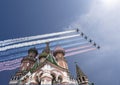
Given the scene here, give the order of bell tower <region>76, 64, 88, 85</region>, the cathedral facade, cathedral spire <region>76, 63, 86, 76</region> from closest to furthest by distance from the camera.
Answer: the cathedral facade → bell tower <region>76, 64, 88, 85</region> → cathedral spire <region>76, 63, 86, 76</region>

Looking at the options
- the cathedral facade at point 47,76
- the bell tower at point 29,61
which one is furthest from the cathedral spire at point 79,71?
the bell tower at point 29,61

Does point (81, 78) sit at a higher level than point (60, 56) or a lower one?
lower

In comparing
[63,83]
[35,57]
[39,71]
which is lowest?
[63,83]

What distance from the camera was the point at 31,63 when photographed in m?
47.8

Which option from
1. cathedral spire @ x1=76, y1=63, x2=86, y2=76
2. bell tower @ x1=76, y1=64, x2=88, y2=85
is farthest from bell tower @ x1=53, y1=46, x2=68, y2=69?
bell tower @ x1=76, y1=64, x2=88, y2=85

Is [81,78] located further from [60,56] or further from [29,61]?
[29,61]

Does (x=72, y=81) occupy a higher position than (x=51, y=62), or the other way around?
(x=51, y=62)

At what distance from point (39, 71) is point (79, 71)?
35.1 ft

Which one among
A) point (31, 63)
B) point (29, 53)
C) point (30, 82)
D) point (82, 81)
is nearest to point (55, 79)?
point (30, 82)

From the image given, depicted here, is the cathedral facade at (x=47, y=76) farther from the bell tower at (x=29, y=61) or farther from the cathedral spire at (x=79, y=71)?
the bell tower at (x=29, y=61)

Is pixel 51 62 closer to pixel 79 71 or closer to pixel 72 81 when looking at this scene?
pixel 72 81

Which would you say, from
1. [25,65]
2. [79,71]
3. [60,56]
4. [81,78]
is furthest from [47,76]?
[60,56]

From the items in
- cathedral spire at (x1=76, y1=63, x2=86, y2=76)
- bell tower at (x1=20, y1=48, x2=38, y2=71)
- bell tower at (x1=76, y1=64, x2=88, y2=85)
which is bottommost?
bell tower at (x1=76, y1=64, x2=88, y2=85)

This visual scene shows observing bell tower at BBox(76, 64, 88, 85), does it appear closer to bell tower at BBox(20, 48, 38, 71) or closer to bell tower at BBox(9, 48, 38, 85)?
bell tower at BBox(9, 48, 38, 85)
